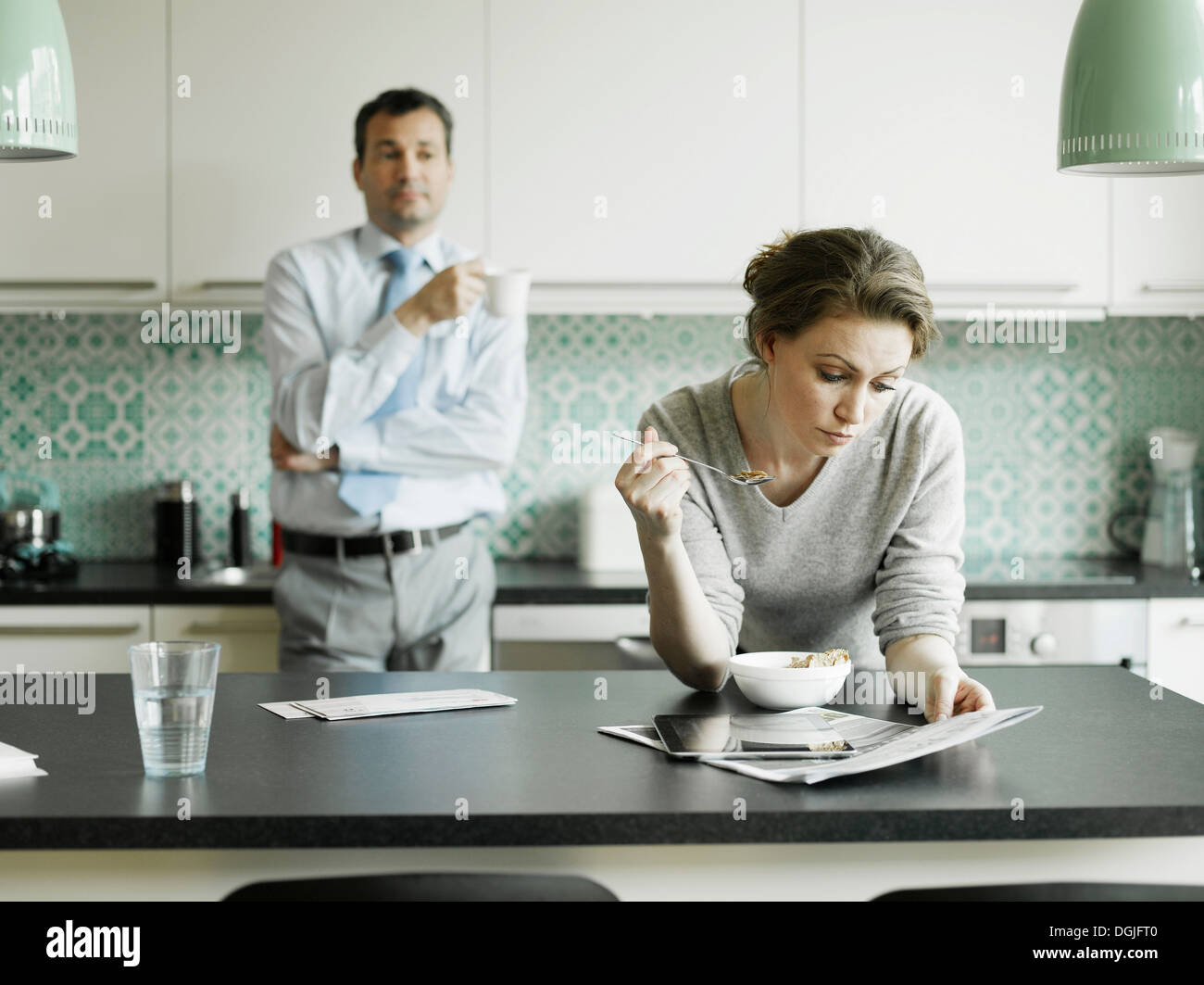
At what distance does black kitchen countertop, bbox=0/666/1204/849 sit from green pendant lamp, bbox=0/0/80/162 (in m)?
0.67

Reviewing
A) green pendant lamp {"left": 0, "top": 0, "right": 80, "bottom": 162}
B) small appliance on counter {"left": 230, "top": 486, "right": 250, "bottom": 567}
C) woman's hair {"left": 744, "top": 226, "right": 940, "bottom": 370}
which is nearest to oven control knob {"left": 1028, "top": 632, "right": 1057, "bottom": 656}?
woman's hair {"left": 744, "top": 226, "right": 940, "bottom": 370}

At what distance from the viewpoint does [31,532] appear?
310 cm

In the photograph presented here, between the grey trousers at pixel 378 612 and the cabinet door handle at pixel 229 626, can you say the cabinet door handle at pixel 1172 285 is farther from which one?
the cabinet door handle at pixel 229 626

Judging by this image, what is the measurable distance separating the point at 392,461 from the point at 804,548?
1.05 m

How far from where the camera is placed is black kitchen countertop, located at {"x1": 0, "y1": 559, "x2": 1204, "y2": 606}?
2797 millimetres

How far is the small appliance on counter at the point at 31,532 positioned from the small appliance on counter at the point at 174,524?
0.71 ft

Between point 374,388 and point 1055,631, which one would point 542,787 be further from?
point 1055,631

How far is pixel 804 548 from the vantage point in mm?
1814

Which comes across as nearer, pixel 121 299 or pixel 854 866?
pixel 854 866
